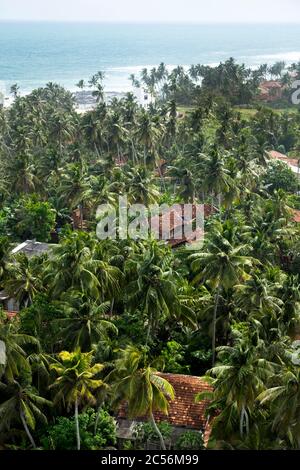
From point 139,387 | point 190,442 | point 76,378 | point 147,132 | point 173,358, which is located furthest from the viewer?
point 147,132

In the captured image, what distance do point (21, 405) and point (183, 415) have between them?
882 centimetres

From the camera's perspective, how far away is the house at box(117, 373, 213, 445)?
3177 cm

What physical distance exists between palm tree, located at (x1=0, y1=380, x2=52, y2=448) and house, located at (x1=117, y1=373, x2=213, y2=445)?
14.9ft

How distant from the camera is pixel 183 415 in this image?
106ft

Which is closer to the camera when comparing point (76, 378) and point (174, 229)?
point (76, 378)

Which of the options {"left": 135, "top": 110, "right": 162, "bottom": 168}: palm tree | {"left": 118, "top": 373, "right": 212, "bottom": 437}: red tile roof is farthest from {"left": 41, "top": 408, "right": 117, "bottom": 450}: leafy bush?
{"left": 135, "top": 110, "right": 162, "bottom": 168}: palm tree

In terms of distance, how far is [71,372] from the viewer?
94.1 ft

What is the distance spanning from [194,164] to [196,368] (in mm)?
32620

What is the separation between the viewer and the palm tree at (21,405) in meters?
29.4

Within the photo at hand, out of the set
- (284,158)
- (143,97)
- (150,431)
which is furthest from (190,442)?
(143,97)

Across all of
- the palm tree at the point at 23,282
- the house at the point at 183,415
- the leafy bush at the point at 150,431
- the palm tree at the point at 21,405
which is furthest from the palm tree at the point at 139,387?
the palm tree at the point at 23,282

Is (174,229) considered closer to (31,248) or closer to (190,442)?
(31,248)

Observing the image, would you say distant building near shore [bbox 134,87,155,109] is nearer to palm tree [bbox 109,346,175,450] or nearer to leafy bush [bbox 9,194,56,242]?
leafy bush [bbox 9,194,56,242]

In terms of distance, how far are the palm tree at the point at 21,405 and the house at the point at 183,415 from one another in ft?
14.9
